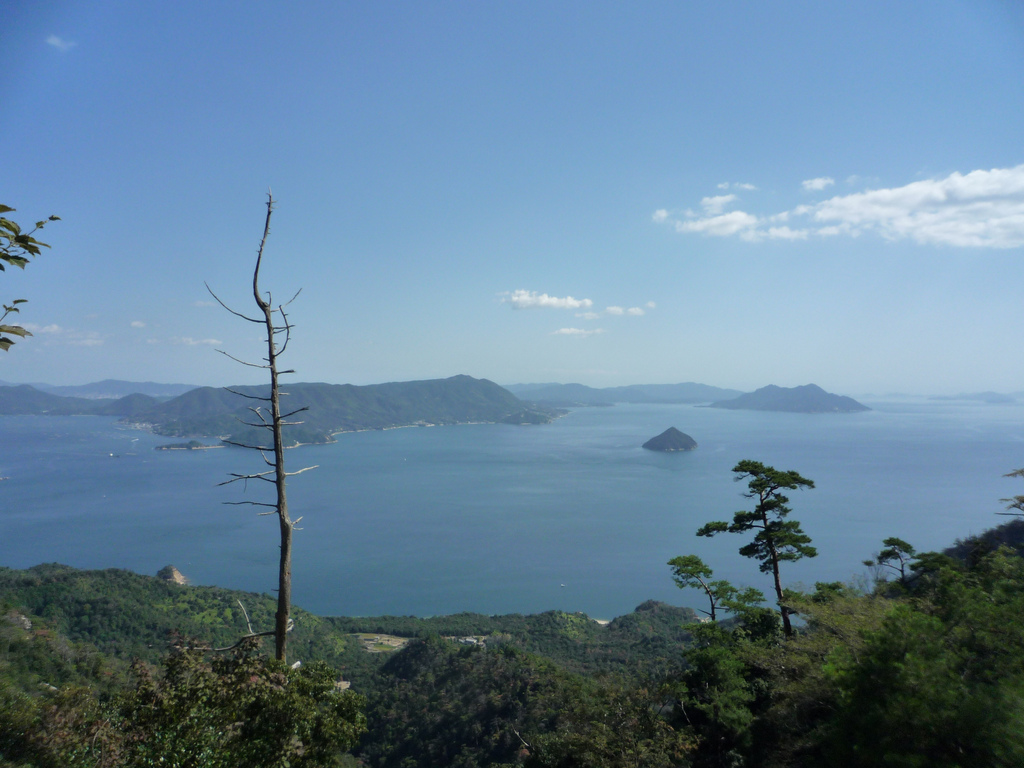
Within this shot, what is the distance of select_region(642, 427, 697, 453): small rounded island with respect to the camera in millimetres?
113438

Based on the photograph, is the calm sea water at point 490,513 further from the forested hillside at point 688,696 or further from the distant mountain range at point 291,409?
the distant mountain range at point 291,409

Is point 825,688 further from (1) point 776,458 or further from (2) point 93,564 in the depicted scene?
(1) point 776,458

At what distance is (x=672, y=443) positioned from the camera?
115188 mm

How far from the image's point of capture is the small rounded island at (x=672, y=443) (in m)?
113

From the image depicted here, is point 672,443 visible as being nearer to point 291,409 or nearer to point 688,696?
point 291,409

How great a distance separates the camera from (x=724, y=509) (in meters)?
65.8

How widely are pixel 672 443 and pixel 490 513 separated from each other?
57.8m

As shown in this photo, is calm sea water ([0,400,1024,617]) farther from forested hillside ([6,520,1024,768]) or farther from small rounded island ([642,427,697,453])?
forested hillside ([6,520,1024,768])

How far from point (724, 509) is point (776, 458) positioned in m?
36.1

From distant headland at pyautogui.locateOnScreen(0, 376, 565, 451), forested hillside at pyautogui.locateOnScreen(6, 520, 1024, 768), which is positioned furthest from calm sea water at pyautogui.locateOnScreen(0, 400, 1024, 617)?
forested hillside at pyautogui.locateOnScreen(6, 520, 1024, 768)

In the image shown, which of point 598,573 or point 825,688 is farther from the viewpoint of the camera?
point 598,573

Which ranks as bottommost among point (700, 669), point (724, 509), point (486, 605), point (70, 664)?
point (486, 605)

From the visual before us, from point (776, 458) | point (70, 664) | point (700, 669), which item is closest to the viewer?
point (700, 669)

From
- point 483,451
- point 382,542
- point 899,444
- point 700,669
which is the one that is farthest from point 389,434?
point 700,669
